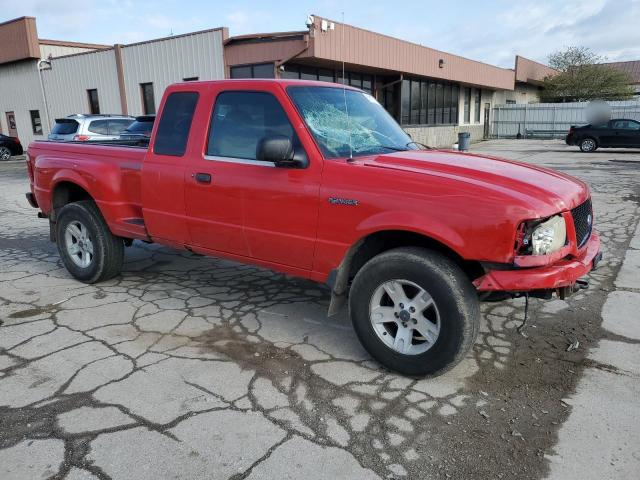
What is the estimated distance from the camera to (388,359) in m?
3.34

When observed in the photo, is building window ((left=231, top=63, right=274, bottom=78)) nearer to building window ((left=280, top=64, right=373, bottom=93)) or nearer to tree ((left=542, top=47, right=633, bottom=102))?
building window ((left=280, top=64, right=373, bottom=93))

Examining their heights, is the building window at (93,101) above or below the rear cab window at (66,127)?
above

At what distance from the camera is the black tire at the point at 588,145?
22.1 meters

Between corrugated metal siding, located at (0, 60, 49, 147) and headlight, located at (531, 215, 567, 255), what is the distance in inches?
1134

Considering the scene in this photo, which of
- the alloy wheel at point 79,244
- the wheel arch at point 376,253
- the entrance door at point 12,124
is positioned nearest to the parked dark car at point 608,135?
the wheel arch at point 376,253

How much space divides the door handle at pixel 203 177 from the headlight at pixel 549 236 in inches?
96.3

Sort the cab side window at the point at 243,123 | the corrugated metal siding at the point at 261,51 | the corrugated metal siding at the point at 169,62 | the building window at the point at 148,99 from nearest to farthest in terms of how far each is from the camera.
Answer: the cab side window at the point at 243,123
the corrugated metal siding at the point at 261,51
the corrugated metal siding at the point at 169,62
the building window at the point at 148,99

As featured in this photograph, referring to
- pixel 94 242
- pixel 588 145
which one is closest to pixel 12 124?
pixel 94 242

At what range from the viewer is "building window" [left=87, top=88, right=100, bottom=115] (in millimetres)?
23391

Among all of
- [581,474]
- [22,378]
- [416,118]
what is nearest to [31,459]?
[22,378]

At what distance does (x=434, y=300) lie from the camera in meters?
3.07

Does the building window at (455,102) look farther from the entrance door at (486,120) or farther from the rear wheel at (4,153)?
the rear wheel at (4,153)

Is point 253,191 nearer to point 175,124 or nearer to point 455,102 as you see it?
point 175,124

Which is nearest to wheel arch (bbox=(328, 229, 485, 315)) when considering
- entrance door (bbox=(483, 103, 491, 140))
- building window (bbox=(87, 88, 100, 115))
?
building window (bbox=(87, 88, 100, 115))
